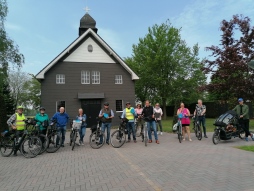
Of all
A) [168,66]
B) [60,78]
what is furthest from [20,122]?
[168,66]

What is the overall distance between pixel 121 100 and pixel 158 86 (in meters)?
14.9

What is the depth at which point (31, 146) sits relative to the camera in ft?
30.9

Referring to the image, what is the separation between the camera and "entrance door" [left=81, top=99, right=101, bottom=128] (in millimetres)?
23297

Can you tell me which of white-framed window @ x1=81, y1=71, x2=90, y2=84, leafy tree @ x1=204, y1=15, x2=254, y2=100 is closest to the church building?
white-framed window @ x1=81, y1=71, x2=90, y2=84

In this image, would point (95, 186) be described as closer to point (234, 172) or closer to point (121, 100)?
point (234, 172)

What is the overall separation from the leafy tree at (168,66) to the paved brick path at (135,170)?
93.6ft

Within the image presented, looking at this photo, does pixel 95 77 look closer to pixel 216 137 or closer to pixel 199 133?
pixel 199 133

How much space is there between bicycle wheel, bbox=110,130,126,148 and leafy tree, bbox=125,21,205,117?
1034 inches

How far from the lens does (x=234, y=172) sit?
20.9 ft

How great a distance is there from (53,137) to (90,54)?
14.2m

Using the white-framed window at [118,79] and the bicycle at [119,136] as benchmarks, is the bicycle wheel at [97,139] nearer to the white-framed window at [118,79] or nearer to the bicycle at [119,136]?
the bicycle at [119,136]

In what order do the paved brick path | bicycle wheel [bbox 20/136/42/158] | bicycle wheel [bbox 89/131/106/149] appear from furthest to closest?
bicycle wheel [bbox 89/131/106/149]
bicycle wheel [bbox 20/136/42/158]
the paved brick path

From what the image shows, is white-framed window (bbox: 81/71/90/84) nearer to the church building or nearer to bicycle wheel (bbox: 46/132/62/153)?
the church building

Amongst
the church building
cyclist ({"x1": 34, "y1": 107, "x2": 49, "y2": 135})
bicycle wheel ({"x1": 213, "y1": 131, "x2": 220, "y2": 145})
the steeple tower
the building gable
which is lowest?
bicycle wheel ({"x1": 213, "y1": 131, "x2": 220, "y2": 145})
